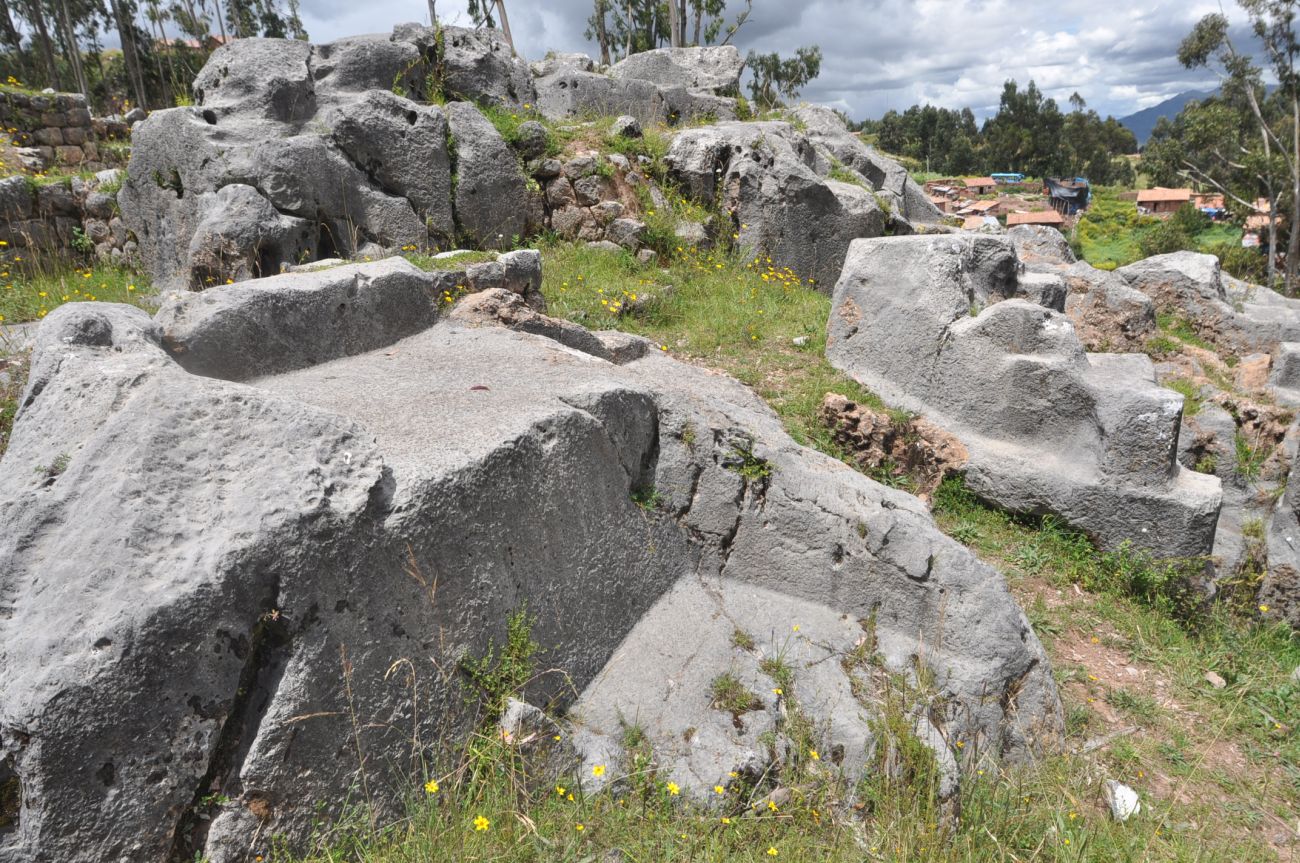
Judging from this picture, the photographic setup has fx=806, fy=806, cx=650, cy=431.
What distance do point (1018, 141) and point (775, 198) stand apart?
8164 centimetres

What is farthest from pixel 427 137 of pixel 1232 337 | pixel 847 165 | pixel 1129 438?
pixel 1232 337

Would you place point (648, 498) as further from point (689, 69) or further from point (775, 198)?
point (689, 69)

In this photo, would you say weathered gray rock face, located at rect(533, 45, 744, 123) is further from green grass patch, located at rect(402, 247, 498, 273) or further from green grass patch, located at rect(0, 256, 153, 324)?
green grass patch, located at rect(402, 247, 498, 273)

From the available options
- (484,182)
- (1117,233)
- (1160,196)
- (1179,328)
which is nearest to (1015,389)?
(484,182)

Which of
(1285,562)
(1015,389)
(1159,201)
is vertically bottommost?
(1159,201)

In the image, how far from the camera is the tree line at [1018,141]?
79.3m

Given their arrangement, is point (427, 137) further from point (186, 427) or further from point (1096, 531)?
point (1096, 531)

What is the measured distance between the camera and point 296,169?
7695mm

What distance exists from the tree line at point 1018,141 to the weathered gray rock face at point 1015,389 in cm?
7612

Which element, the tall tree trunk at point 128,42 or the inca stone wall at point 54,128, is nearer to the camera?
the inca stone wall at point 54,128

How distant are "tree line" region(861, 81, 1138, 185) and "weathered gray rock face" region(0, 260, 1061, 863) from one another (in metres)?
79.7

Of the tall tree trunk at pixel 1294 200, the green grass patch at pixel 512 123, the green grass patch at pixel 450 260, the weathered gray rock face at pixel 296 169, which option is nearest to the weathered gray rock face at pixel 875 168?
the green grass patch at pixel 512 123

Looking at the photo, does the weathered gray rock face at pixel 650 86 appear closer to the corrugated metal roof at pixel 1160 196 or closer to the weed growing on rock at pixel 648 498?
the weed growing on rock at pixel 648 498

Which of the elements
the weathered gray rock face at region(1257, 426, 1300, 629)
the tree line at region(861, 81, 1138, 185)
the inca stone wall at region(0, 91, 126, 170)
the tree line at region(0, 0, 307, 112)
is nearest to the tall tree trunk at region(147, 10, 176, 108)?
the tree line at region(0, 0, 307, 112)
